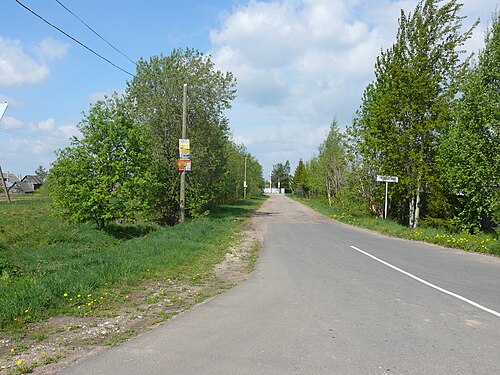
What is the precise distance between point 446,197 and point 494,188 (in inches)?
154

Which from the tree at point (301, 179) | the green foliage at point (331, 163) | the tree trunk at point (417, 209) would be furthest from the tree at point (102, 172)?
the tree at point (301, 179)

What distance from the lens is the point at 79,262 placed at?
10.0m

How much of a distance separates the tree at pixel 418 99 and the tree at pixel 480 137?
242cm

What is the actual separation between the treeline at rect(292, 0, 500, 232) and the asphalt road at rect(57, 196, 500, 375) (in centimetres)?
831

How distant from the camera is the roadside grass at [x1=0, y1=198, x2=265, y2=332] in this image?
20.5 feet

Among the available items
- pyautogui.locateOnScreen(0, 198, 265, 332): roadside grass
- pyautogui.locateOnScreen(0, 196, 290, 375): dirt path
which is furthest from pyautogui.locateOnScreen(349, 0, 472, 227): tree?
pyautogui.locateOnScreen(0, 196, 290, 375): dirt path

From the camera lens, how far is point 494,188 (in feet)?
53.8

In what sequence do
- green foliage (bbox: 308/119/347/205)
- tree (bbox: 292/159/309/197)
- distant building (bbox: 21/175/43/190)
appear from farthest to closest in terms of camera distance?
1. distant building (bbox: 21/175/43/190)
2. tree (bbox: 292/159/309/197)
3. green foliage (bbox: 308/119/347/205)

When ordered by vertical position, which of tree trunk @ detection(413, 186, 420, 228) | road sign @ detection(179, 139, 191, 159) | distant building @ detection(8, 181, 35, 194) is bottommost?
distant building @ detection(8, 181, 35, 194)

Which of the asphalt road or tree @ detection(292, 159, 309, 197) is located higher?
tree @ detection(292, 159, 309, 197)

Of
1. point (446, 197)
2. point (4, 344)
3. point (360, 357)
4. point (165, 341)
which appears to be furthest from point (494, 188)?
point (4, 344)

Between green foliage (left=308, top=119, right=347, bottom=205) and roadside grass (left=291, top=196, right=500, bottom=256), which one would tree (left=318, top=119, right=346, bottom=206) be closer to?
green foliage (left=308, top=119, right=347, bottom=205)

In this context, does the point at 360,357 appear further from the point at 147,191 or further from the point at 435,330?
the point at 147,191

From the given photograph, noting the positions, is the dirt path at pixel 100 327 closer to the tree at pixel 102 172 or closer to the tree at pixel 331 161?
the tree at pixel 102 172
